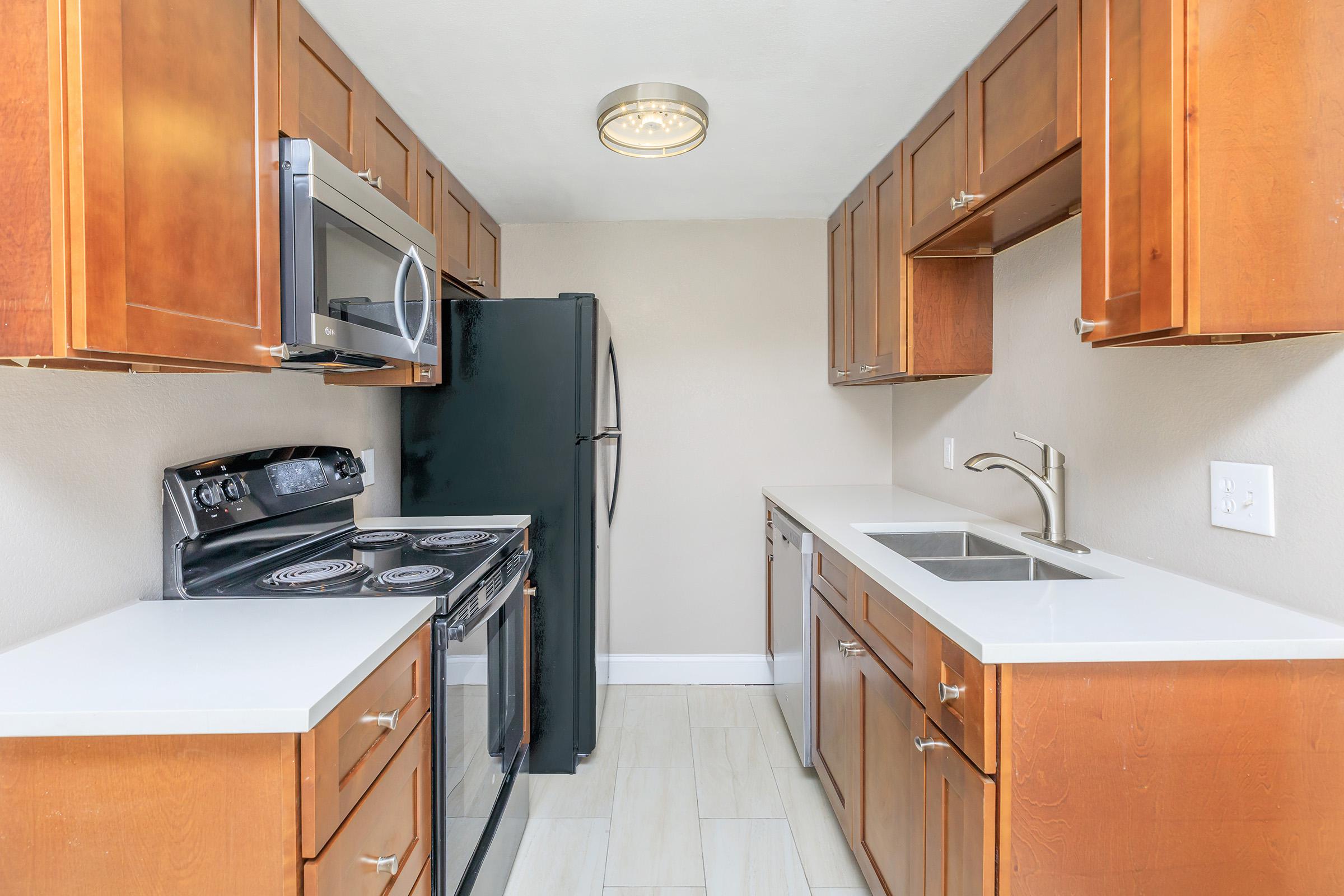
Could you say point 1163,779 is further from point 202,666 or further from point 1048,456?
point 202,666

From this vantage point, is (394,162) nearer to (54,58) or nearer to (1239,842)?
(54,58)

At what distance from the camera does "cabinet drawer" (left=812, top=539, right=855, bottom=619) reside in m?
1.79

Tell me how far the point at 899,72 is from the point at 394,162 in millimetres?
1447

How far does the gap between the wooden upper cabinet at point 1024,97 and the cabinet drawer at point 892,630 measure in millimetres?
975

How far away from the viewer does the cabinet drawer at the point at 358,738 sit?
2.91 feet

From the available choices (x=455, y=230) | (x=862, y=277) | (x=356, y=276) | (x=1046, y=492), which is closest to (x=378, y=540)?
(x=356, y=276)

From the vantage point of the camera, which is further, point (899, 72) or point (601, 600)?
point (601, 600)

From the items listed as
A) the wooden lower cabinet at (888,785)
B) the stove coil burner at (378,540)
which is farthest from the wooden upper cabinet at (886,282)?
the stove coil burner at (378,540)

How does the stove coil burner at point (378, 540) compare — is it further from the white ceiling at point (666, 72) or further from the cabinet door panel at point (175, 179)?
the white ceiling at point (666, 72)

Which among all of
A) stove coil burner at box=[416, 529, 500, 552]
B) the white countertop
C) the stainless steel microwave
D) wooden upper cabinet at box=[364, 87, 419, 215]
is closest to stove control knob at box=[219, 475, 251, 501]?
the stainless steel microwave

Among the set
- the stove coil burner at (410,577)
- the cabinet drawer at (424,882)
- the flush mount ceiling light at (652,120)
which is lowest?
the cabinet drawer at (424,882)

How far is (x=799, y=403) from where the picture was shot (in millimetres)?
3152

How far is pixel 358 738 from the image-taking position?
1.02 metres

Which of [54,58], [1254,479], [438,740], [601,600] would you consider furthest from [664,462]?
[54,58]
